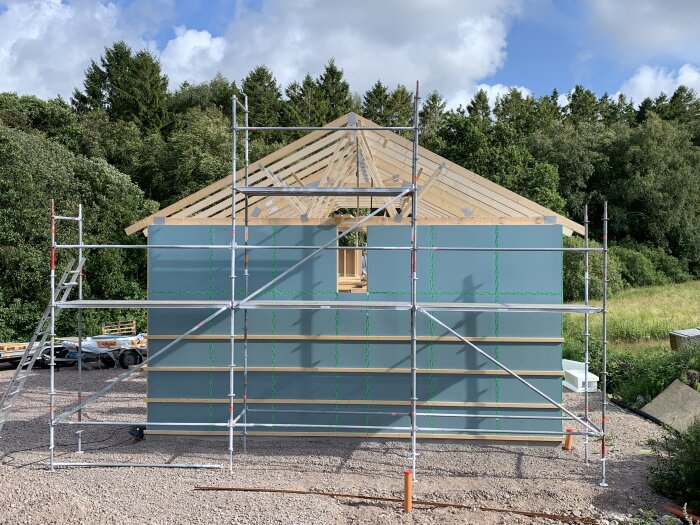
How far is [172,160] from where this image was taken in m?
30.7

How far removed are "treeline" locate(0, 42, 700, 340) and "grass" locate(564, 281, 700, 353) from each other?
13.9 feet

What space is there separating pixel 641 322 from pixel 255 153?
1806 centimetres

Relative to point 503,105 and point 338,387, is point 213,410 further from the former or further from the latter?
point 503,105

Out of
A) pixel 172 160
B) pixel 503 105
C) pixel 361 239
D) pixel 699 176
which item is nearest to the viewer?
pixel 361 239

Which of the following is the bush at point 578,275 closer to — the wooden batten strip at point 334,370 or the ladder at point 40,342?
the wooden batten strip at point 334,370

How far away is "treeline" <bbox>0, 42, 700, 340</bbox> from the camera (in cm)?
2278

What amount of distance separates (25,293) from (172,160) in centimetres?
1042

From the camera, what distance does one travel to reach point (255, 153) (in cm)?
2977

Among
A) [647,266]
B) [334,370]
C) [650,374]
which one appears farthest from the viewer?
[647,266]

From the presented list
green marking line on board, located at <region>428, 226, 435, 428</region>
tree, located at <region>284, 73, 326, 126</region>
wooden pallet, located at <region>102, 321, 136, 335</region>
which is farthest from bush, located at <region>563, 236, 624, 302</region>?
green marking line on board, located at <region>428, 226, 435, 428</region>

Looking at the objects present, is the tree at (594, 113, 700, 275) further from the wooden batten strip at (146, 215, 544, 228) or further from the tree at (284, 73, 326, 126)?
the wooden batten strip at (146, 215, 544, 228)

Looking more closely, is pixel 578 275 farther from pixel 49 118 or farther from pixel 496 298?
pixel 49 118

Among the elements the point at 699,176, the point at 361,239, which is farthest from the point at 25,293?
the point at 699,176

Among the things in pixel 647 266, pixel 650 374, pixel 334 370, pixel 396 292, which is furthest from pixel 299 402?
pixel 647 266
